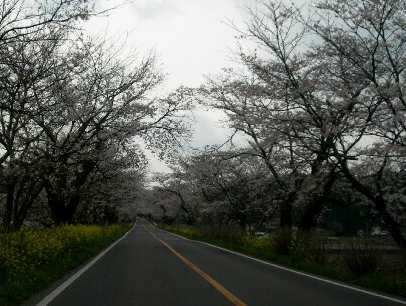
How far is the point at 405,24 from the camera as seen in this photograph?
1443cm

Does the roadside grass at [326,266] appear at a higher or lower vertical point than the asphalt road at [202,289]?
higher

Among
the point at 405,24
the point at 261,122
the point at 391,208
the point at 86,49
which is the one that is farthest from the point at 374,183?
the point at 86,49

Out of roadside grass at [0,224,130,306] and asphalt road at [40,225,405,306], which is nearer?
asphalt road at [40,225,405,306]

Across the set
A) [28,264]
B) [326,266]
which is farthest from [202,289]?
[326,266]

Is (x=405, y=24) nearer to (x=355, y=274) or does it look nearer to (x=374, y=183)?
(x=374, y=183)

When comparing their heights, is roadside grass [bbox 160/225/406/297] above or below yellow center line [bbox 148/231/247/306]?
above

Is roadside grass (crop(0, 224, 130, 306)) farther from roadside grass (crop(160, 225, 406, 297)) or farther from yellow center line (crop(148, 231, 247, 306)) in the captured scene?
roadside grass (crop(160, 225, 406, 297))

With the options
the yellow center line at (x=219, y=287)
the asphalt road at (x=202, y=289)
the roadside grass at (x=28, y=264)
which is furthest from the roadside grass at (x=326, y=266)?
the roadside grass at (x=28, y=264)

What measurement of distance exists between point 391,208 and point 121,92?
39.2 feet

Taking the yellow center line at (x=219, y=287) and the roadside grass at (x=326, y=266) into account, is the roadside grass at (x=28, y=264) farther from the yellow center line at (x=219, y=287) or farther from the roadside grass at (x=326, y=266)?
the roadside grass at (x=326, y=266)

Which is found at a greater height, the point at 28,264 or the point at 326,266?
the point at 326,266

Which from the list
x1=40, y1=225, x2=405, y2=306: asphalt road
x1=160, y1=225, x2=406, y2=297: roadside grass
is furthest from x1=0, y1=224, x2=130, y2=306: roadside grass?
x1=160, y1=225, x2=406, y2=297: roadside grass

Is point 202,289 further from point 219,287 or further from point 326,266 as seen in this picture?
point 326,266

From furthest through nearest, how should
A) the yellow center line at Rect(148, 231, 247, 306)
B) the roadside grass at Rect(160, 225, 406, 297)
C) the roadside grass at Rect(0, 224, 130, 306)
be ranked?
the roadside grass at Rect(160, 225, 406, 297) < the roadside grass at Rect(0, 224, 130, 306) < the yellow center line at Rect(148, 231, 247, 306)
